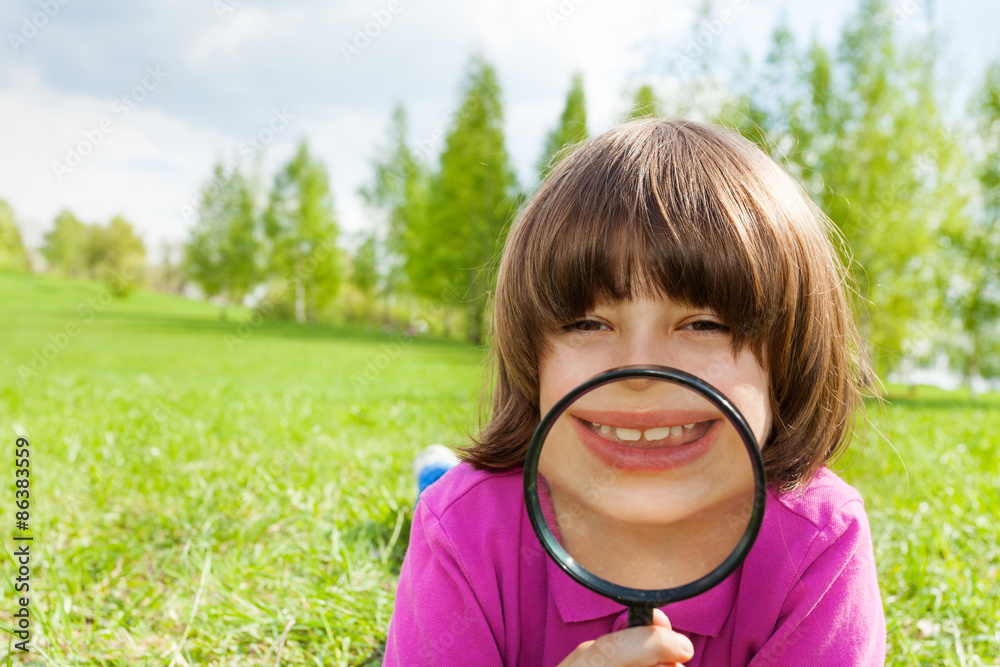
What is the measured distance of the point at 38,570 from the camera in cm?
270

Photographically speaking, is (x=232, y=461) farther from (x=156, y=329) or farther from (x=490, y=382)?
(x=156, y=329)

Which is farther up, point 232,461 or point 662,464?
point 662,464

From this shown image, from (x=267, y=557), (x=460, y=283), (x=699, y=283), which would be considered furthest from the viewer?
(x=460, y=283)

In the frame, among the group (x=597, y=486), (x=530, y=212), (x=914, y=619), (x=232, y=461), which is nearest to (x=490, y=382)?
(x=530, y=212)

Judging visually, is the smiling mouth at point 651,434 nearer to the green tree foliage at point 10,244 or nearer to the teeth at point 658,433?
the teeth at point 658,433

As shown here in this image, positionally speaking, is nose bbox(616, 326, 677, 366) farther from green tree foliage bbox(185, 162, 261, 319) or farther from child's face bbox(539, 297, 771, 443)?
green tree foliage bbox(185, 162, 261, 319)

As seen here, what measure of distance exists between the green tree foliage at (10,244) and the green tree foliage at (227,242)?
18.8 metres

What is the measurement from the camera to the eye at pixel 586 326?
158cm

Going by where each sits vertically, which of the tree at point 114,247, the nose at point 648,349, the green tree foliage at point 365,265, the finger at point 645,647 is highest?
the tree at point 114,247

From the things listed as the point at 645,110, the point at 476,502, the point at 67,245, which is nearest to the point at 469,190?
the point at 645,110

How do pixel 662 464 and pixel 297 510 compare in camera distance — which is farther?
pixel 297 510

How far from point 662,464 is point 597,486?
0.49ft

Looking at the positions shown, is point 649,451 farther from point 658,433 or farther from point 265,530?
point 265,530

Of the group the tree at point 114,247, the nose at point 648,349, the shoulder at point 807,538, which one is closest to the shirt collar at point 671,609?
the shoulder at point 807,538
